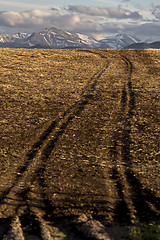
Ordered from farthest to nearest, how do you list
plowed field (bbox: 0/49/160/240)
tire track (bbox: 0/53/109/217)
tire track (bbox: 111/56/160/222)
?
tire track (bbox: 0/53/109/217)
tire track (bbox: 111/56/160/222)
plowed field (bbox: 0/49/160/240)

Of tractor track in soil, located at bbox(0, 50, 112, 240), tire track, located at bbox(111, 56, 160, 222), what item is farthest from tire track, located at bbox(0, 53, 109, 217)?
tire track, located at bbox(111, 56, 160, 222)

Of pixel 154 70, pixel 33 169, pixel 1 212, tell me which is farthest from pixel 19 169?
pixel 154 70

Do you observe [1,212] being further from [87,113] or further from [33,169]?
[87,113]

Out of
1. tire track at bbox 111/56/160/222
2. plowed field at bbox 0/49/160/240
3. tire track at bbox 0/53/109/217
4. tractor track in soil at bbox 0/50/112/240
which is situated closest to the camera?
tractor track in soil at bbox 0/50/112/240

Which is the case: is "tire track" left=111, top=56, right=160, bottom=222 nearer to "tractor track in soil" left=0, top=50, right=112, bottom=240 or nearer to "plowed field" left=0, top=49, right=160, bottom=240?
"plowed field" left=0, top=49, right=160, bottom=240

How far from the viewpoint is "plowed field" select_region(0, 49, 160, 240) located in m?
7.10

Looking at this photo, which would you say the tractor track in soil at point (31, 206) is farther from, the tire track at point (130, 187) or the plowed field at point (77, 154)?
the tire track at point (130, 187)

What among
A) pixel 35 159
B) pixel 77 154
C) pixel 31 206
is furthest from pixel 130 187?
pixel 35 159

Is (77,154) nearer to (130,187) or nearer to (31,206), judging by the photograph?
(130,187)

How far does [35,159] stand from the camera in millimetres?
10445

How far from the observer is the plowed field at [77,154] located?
280 inches

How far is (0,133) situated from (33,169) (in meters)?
4.06

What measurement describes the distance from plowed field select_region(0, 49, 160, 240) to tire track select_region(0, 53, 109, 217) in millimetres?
32

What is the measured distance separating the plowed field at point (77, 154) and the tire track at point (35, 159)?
0.10 feet
